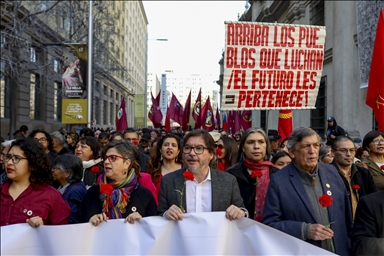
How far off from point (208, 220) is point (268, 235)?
0.44 metres

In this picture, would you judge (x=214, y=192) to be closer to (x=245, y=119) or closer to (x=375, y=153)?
(x=375, y=153)

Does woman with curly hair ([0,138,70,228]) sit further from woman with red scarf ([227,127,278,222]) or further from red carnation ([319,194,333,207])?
red carnation ([319,194,333,207])

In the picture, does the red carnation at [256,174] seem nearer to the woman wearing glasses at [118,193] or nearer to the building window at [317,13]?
the woman wearing glasses at [118,193]

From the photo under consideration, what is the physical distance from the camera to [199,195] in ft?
11.3

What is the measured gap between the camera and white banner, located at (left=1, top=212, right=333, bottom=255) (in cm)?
302

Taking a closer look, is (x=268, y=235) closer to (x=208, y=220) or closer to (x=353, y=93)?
(x=208, y=220)

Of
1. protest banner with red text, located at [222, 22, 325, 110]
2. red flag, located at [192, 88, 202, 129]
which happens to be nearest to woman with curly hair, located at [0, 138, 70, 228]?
protest banner with red text, located at [222, 22, 325, 110]

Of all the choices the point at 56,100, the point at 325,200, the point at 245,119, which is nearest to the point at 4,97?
the point at 56,100

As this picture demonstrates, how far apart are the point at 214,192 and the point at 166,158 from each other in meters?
1.95

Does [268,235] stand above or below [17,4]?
below

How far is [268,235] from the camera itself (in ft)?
9.96

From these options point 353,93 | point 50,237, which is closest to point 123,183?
point 50,237

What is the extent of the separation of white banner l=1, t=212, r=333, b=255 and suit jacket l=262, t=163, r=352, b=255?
0.44ft

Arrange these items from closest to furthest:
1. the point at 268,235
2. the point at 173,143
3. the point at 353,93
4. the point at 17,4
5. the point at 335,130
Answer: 1. the point at 268,235
2. the point at 173,143
3. the point at 335,130
4. the point at 353,93
5. the point at 17,4
